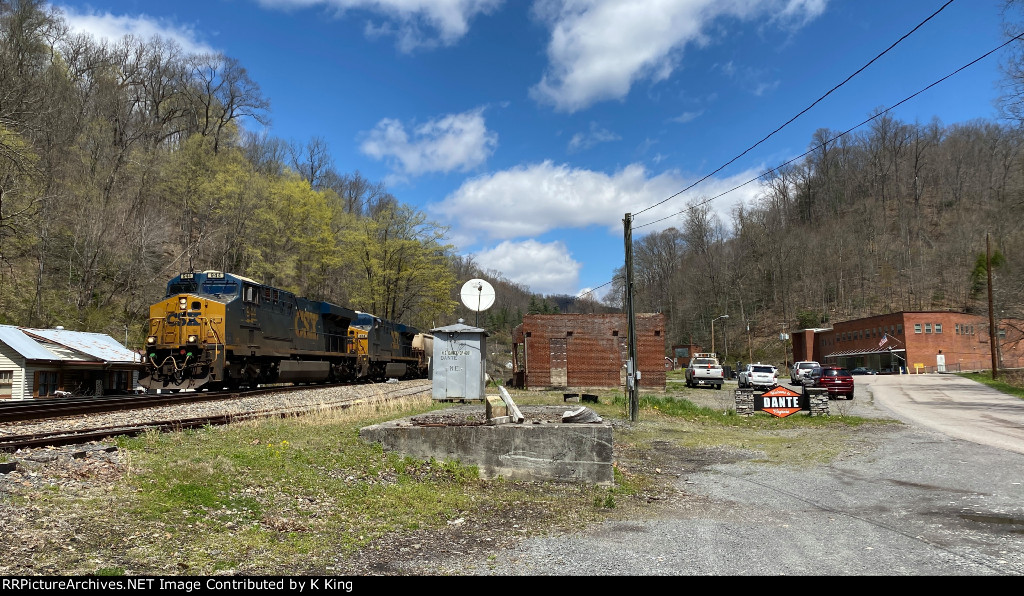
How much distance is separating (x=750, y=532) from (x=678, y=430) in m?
9.82

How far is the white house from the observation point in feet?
78.7

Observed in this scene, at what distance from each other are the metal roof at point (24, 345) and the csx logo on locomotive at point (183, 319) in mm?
9986

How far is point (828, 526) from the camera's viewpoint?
6.46m

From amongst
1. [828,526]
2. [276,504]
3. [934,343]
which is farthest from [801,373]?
[276,504]

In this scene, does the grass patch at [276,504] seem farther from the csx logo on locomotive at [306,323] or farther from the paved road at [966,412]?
the csx logo on locomotive at [306,323]

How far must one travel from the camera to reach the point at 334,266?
51.3m

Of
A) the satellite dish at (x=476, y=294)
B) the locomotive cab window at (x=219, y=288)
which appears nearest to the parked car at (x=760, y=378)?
the satellite dish at (x=476, y=294)

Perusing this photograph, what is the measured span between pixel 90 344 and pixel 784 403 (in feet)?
98.2

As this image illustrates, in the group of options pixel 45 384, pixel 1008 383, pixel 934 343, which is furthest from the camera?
pixel 934 343

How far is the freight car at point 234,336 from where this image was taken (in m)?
18.5

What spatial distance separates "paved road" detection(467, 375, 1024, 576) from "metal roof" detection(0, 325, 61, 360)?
2635cm

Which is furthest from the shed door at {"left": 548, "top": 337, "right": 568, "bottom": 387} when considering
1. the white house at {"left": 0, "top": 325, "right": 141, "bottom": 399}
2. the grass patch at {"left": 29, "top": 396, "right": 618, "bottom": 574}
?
the grass patch at {"left": 29, "top": 396, "right": 618, "bottom": 574}

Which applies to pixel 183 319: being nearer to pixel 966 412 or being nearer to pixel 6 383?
pixel 6 383
